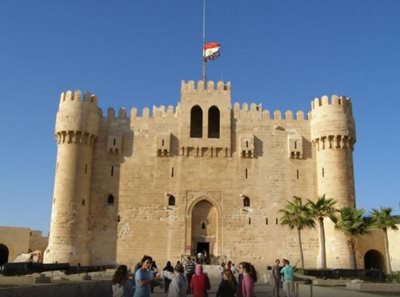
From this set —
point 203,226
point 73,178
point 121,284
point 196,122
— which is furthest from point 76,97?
point 121,284

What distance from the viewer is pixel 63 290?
12172 millimetres

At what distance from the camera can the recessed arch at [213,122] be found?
33531 millimetres

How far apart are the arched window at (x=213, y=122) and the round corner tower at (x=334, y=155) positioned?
6.60m

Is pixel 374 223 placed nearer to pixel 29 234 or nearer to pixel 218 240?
pixel 218 240

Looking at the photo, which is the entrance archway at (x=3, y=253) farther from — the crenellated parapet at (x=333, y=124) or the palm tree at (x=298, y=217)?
the crenellated parapet at (x=333, y=124)

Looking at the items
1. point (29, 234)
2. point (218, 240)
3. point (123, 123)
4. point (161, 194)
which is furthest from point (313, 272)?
point (29, 234)

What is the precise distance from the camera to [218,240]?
31.0 metres

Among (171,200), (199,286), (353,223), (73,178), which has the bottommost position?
(199,286)

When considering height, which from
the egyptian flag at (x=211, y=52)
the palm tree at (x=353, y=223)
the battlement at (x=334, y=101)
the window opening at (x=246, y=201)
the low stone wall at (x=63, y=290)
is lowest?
the low stone wall at (x=63, y=290)

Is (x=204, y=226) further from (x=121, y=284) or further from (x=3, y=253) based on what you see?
(x=121, y=284)

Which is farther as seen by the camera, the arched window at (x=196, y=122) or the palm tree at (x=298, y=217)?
the arched window at (x=196, y=122)

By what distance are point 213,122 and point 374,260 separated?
15.2 metres

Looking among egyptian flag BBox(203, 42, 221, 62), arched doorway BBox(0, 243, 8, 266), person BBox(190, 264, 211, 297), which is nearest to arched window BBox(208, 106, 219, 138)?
egyptian flag BBox(203, 42, 221, 62)

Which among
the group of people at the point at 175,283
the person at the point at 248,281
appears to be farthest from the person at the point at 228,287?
the person at the point at 248,281
